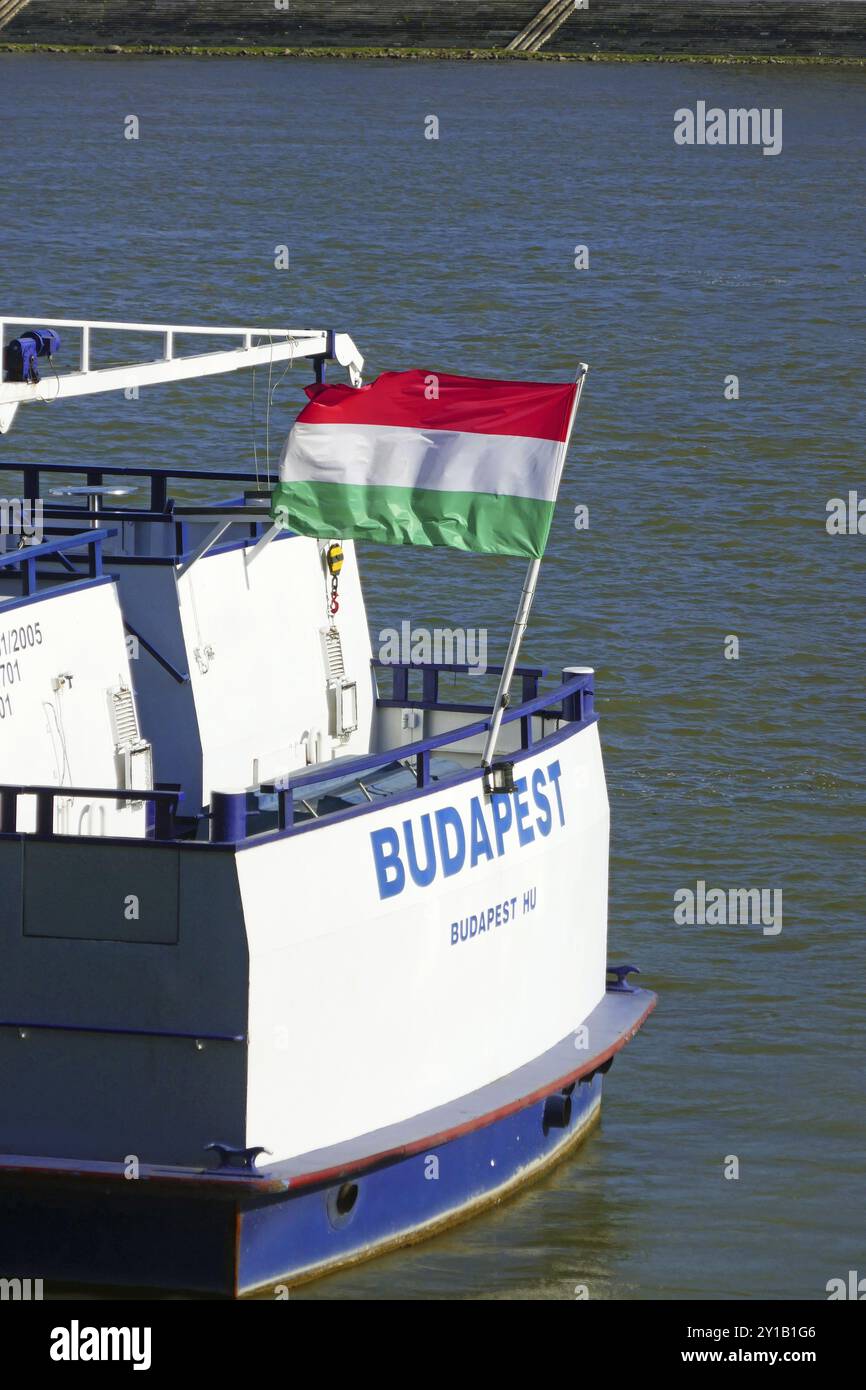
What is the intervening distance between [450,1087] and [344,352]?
4.33 meters

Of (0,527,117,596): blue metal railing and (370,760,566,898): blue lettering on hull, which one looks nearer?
(370,760,566,898): blue lettering on hull

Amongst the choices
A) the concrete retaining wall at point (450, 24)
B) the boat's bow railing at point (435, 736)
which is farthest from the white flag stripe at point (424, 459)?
the concrete retaining wall at point (450, 24)

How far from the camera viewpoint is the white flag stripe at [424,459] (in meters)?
10.8

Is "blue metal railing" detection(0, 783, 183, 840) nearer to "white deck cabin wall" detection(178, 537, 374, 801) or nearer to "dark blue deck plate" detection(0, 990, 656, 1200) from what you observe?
"dark blue deck plate" detection(0, 990, 656, 1200)

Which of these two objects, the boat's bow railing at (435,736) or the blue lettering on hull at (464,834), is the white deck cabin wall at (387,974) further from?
the boat's bow railing at (435,736)

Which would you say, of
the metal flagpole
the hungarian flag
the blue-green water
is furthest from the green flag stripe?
the blue-green water

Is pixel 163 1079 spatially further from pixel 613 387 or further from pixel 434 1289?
pixel 613 387

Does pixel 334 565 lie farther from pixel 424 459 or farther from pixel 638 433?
pixel 638 433

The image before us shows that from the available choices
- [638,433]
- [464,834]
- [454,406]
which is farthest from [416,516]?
[638,433]

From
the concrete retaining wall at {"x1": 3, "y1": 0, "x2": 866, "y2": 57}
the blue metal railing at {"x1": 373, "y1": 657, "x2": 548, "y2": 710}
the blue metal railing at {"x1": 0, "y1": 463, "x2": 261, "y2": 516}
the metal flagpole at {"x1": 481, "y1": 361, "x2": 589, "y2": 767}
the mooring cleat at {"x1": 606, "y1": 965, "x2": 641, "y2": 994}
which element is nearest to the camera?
the metal flagpole at {"x1": 481, "y1": 361, "x2": 589, "y2": 767}

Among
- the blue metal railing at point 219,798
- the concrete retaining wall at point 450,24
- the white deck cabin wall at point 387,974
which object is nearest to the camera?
the blue metal railing at point 219,798

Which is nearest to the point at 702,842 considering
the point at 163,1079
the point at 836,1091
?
the point at 836,1091

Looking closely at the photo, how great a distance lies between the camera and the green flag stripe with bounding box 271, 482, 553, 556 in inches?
424

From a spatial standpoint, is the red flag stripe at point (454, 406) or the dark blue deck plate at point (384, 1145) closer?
the dark blue deck plate at point (384, 1145)
